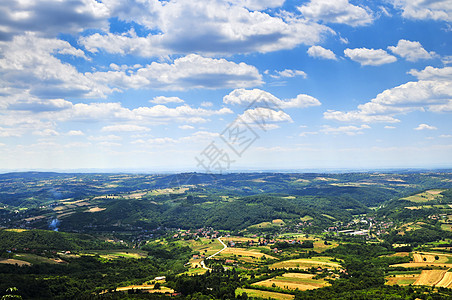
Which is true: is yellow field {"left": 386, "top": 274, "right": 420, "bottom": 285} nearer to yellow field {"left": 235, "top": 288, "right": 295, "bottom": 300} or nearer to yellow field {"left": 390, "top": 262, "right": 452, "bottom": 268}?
yellow field {"left": 390, "top": 262, "right": 452, "bottom": 268}

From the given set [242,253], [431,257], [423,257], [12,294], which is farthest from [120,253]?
[431,257]

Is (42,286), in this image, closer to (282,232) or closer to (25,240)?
(25,240)

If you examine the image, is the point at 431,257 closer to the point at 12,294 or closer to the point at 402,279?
the point at 402,279

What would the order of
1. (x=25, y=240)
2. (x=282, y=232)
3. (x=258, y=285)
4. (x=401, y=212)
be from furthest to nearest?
(x=401, y=212) < (x=282, y=232) < (x=25, y=240) < (x=258, y=285)

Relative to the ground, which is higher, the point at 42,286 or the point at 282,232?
the point at 42,286

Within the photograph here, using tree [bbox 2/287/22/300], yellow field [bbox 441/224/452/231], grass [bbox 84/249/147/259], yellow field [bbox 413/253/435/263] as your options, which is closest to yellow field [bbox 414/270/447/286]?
yellow field [bbox 413/253/435/263]

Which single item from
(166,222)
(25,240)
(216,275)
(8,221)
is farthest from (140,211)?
(216,275)

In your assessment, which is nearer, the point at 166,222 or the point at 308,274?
the point at 308,274

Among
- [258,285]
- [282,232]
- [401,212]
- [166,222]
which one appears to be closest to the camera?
[258,285]
